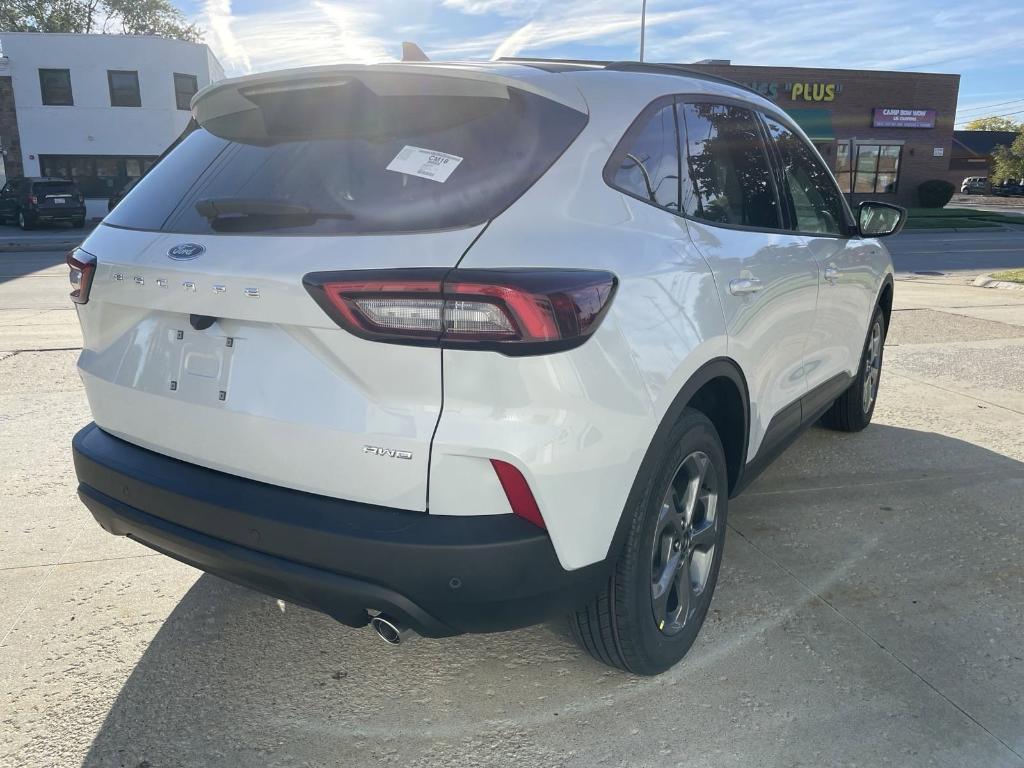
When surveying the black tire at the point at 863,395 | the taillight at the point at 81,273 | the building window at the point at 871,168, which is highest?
the taillight at the point at 81,273

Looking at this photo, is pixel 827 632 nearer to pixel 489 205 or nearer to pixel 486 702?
pixel 486 702

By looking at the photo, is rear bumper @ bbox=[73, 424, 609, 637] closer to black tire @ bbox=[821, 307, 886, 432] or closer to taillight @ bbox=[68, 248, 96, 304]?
taillight @ bbox=[68, 248, 96, 304]

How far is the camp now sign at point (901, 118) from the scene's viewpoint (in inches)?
1436

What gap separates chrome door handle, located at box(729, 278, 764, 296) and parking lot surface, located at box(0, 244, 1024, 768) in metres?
1.17

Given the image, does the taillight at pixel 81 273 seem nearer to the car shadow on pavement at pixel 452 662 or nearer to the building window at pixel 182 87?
the car shadow on pavement at pixel 452 662

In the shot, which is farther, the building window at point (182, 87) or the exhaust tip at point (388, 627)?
the building window at point (182, 87)

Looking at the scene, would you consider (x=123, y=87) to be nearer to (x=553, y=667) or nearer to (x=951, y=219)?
(x=951, y=219)

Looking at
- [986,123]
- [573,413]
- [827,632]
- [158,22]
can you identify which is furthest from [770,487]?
[986,123]

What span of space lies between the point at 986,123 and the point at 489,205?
12007 cm

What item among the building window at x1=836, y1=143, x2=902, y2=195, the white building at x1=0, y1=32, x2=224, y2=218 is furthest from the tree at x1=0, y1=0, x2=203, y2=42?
the building window at x1=836, y1=143, x2=902, y2=195

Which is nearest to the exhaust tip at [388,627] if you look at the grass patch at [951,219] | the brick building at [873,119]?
the grass patch at [951,219]

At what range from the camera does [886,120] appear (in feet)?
120

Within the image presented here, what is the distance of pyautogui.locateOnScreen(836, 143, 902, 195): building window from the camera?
3647cm

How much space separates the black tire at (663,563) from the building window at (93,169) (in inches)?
1449
